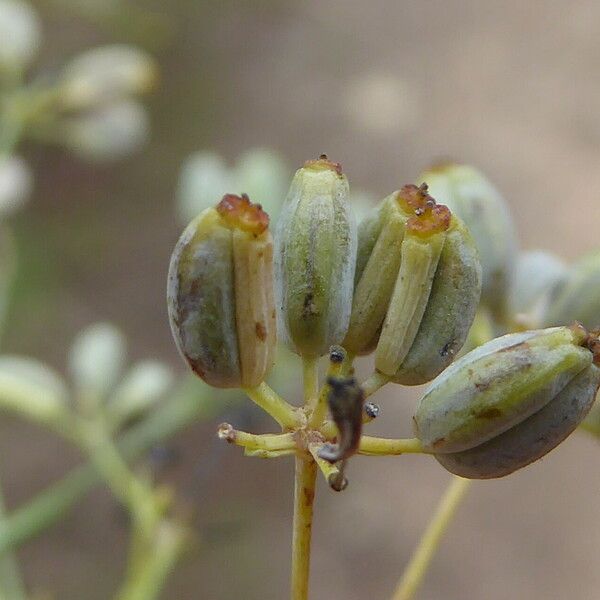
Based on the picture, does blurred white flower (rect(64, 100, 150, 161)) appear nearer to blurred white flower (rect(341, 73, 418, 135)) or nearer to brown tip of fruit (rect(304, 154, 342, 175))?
brown tip of fruit (rect(304, 154, 342, 175))

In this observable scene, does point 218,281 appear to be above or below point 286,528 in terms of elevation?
above

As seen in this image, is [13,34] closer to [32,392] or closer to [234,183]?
[234,183]

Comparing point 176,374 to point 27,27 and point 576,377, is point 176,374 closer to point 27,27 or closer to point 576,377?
point 27,27

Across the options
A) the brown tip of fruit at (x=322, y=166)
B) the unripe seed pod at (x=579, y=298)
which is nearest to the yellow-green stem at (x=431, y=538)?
the unripe seed pod at (x=579, y=298)

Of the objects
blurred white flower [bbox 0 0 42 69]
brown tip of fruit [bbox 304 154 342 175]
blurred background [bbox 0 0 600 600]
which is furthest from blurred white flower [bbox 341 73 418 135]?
brown tip of fruit [bbox 304 154 342 175]

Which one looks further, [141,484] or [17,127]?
[17,127]

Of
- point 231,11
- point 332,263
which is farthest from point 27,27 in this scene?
point 231,11
